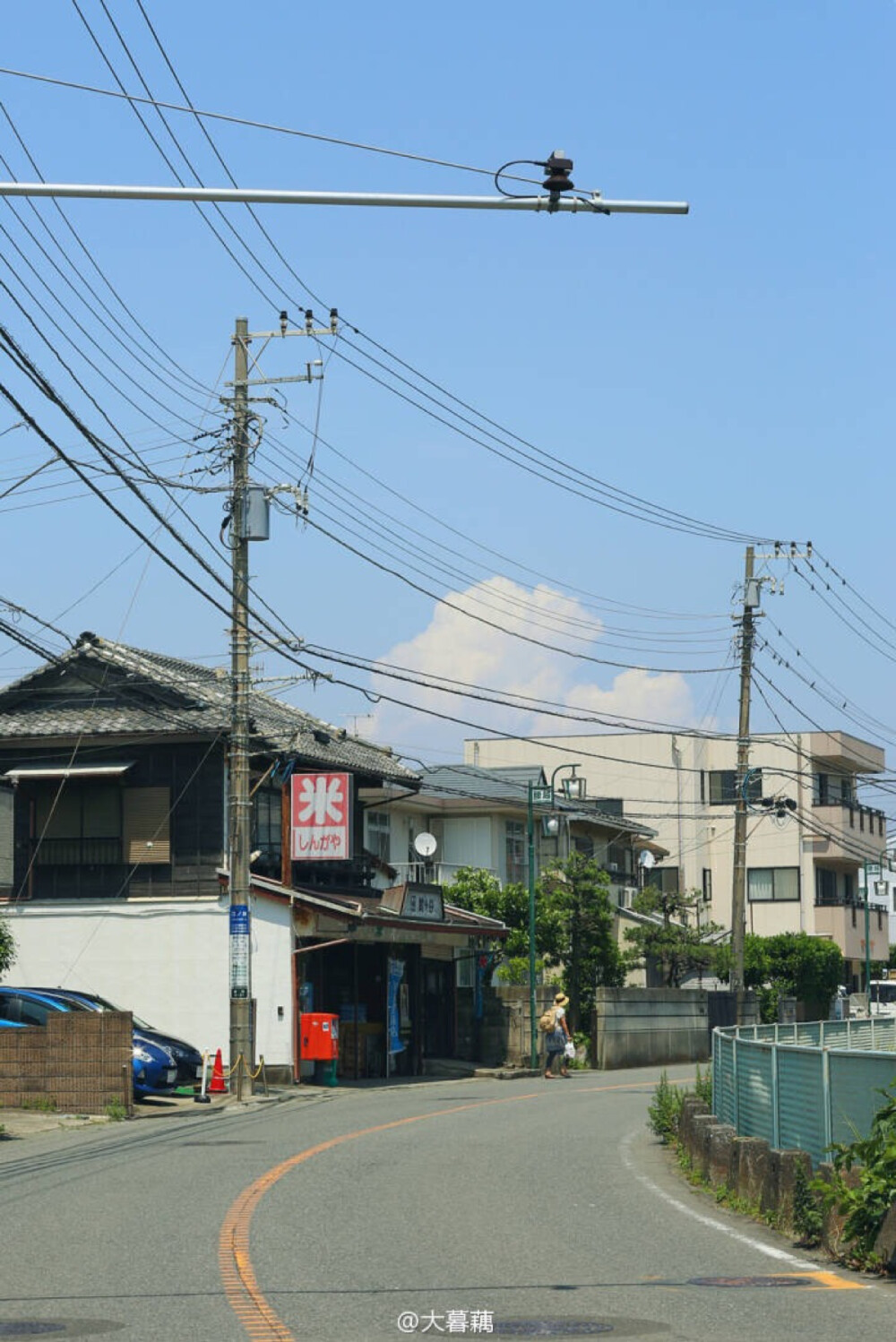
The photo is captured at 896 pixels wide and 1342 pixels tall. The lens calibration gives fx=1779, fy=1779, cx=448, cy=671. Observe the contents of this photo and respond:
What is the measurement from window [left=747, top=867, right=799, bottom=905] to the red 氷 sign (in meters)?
39.3

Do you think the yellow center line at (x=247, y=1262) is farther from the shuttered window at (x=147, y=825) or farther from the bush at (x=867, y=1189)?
the shuttered window at (x=147, y=825)

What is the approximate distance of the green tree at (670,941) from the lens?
56.3m

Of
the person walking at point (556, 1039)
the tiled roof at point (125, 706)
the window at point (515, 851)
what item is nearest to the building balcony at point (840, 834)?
the window at point (515, 851)

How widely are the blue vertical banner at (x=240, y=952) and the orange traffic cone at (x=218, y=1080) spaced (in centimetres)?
114

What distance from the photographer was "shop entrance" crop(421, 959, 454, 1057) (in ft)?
149

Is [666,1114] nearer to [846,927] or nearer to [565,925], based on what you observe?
[565,925]

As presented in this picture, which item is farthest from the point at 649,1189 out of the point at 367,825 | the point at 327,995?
the point at 367,825

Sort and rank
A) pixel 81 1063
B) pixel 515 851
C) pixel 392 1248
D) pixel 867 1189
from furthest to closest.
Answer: pixel 515 851
pixel 81 1063
pixel 392 1248
pixel 867 1189

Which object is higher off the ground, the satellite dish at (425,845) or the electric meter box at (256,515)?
the electric meter box at (256,515)

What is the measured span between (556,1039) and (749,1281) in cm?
2827

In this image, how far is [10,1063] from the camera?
2691 centimetres

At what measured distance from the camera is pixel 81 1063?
2659 cm

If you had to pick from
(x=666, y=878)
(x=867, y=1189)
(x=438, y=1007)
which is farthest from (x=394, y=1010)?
(x=666, y=878)

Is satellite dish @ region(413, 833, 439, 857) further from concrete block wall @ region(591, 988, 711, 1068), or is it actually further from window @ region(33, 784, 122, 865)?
window @ region(33, 784, 122, 865)
